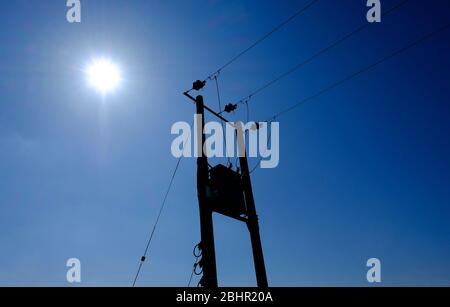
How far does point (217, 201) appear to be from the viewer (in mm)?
8336

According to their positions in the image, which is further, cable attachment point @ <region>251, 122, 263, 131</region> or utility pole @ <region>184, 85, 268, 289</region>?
cable attachment point @ <region>251, 122, 263, 131</region>

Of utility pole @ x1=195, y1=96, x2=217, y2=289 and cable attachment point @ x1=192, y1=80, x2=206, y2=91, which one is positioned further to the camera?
cable attachment point @ x1=192, y1=80, x2=206, y2=91

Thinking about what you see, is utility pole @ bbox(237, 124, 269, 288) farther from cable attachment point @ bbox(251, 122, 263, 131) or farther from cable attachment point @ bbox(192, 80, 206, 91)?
cable attachment point @ bbox(192, 80, 206, 91)

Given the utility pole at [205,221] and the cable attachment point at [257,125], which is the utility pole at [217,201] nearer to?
the utility pole at [205,221]

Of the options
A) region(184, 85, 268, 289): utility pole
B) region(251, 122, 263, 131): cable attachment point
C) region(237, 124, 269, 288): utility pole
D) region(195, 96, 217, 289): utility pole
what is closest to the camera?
region(195, 96, 217, 289): utility pole

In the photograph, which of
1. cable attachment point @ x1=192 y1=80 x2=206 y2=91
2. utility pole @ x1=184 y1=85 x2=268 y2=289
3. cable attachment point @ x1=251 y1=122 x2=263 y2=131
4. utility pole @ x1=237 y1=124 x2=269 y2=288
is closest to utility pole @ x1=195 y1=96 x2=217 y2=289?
utility pole @ x1=184 y1=85 x2=268 y2=289

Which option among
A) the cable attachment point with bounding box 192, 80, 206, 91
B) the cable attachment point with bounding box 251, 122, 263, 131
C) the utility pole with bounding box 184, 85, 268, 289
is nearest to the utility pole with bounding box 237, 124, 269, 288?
the utility pole with bounding box 184, 85, 268, 289

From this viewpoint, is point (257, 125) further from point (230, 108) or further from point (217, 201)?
point (217, 201)

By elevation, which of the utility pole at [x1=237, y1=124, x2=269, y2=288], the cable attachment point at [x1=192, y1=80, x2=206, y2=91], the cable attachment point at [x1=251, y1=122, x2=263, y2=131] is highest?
the cable attachment point at [x1=192, y1=80, x2=206, y2=91]

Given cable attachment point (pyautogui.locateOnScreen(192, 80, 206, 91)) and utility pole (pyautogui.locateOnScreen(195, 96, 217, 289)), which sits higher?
cable attachment point (pyautogui.locateOnScreen(192, 80, 206, 91))

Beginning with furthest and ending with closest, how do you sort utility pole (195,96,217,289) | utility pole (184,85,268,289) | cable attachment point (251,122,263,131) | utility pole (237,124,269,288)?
1. cable attachment point (251,122,263,131)
2. utility pole (237,124,269,288)
3. utility pole (184,85,268,289)
4. utility pole (195,96,217,289)

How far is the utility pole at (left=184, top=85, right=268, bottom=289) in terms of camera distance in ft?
22.9
